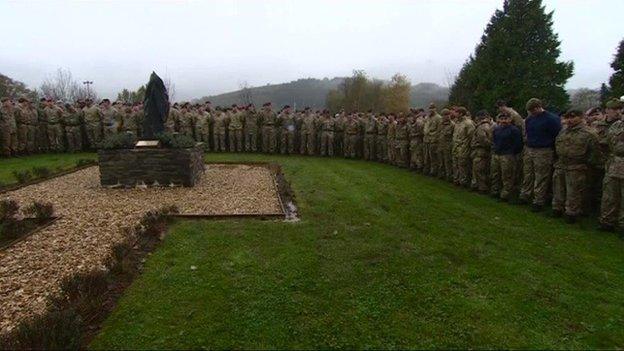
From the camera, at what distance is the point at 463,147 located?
11.4 metres

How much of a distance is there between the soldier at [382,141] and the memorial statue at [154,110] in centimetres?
849

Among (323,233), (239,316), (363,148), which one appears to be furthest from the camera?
(363,148)

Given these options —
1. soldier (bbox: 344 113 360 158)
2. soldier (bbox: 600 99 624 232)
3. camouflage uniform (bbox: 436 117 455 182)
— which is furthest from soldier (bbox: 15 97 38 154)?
soldier (bbox: 600 99 624 232)

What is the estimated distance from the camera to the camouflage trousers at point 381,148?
17.4 meters

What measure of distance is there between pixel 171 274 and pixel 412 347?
3.00 metres

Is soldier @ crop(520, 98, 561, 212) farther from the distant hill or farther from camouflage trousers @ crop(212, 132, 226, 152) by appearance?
the distant hill

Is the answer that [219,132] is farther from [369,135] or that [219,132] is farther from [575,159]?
[575,159]

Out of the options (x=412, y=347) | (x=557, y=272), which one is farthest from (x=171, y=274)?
(x=557, y=272)

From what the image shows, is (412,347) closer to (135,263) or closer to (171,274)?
(171,274)

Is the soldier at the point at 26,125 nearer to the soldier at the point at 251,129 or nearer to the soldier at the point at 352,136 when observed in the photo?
the soldier at the point at 251,129

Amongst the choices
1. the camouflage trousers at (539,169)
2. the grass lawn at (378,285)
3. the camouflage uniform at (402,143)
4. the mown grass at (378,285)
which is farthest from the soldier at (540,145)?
the camouflage uniform at (402,143)

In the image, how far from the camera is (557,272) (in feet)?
18.5

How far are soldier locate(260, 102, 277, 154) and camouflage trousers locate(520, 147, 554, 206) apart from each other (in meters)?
11.6

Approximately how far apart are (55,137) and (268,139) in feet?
26.7
